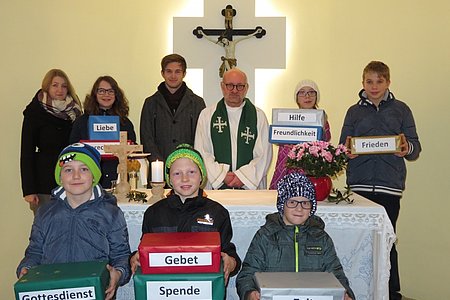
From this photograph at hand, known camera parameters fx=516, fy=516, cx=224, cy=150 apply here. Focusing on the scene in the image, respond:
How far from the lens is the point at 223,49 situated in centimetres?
530

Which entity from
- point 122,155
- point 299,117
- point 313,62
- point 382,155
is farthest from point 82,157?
point 313,62

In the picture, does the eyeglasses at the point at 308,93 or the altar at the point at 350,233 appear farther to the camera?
the eyeglasses at the point at 308,93

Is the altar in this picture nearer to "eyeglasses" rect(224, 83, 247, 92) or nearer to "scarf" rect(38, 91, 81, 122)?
"eyeglasses" rect(224, 83, 247, 92)

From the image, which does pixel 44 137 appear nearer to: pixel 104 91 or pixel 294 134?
pixel 104 91

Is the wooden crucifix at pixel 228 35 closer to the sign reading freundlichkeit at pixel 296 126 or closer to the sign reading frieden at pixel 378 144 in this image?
the sign reading freundlichkeit at pixel 296 126

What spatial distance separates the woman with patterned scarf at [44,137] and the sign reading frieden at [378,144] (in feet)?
8.11

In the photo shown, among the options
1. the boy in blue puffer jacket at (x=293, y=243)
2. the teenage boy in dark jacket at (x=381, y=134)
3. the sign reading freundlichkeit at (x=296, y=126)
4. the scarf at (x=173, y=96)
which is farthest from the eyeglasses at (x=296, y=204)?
the scarf at (x=173, y=96)

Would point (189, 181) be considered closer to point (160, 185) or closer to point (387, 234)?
point (160, 185)

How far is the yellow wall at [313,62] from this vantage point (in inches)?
201

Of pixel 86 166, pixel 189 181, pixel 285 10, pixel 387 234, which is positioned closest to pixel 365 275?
pixel 387 234

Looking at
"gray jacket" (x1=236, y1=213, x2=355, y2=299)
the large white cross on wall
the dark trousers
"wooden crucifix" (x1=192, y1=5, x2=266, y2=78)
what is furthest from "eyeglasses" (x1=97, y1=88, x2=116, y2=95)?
the dark trousers

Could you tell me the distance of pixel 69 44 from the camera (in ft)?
17.1

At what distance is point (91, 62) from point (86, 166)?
9.49 feet

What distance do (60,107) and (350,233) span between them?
269 cm
